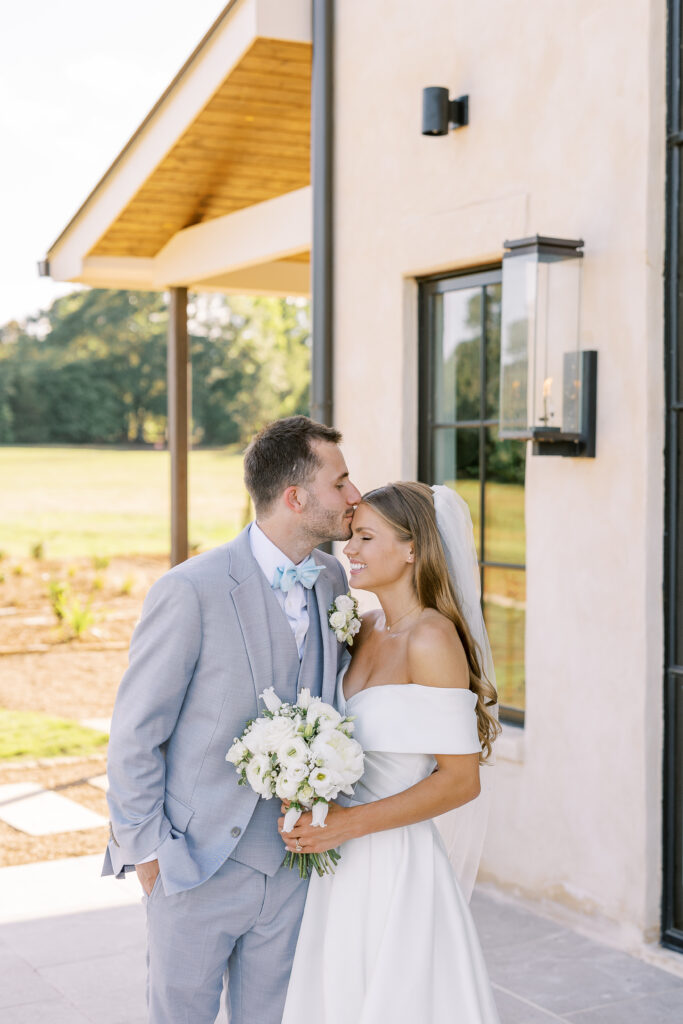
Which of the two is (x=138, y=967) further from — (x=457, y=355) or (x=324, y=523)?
(x=457, y=355)

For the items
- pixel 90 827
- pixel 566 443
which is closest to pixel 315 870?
pixel 566 443

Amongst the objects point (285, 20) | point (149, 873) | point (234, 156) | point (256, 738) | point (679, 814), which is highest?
point (285, 20)

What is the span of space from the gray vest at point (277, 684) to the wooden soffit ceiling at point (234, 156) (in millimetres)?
3967

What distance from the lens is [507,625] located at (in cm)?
521

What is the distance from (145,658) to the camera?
105 inches

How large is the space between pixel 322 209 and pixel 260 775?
3.94 m

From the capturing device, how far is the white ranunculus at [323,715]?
263 cm

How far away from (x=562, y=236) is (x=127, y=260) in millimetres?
5084

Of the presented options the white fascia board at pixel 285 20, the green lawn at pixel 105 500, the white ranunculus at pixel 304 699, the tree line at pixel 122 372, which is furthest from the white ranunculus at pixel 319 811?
the tree line at pixel 122 372

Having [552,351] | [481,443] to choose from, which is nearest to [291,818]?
[552,351]

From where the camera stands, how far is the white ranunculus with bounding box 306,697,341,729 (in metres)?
2.63

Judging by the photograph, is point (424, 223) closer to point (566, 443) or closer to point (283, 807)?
point (566, 443)

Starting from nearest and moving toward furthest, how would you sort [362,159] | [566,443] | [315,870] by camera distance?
[315,870] → [566,443] → [362,159]

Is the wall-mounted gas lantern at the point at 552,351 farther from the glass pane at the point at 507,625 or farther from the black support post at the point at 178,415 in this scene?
the black support post at the point at 178,415
